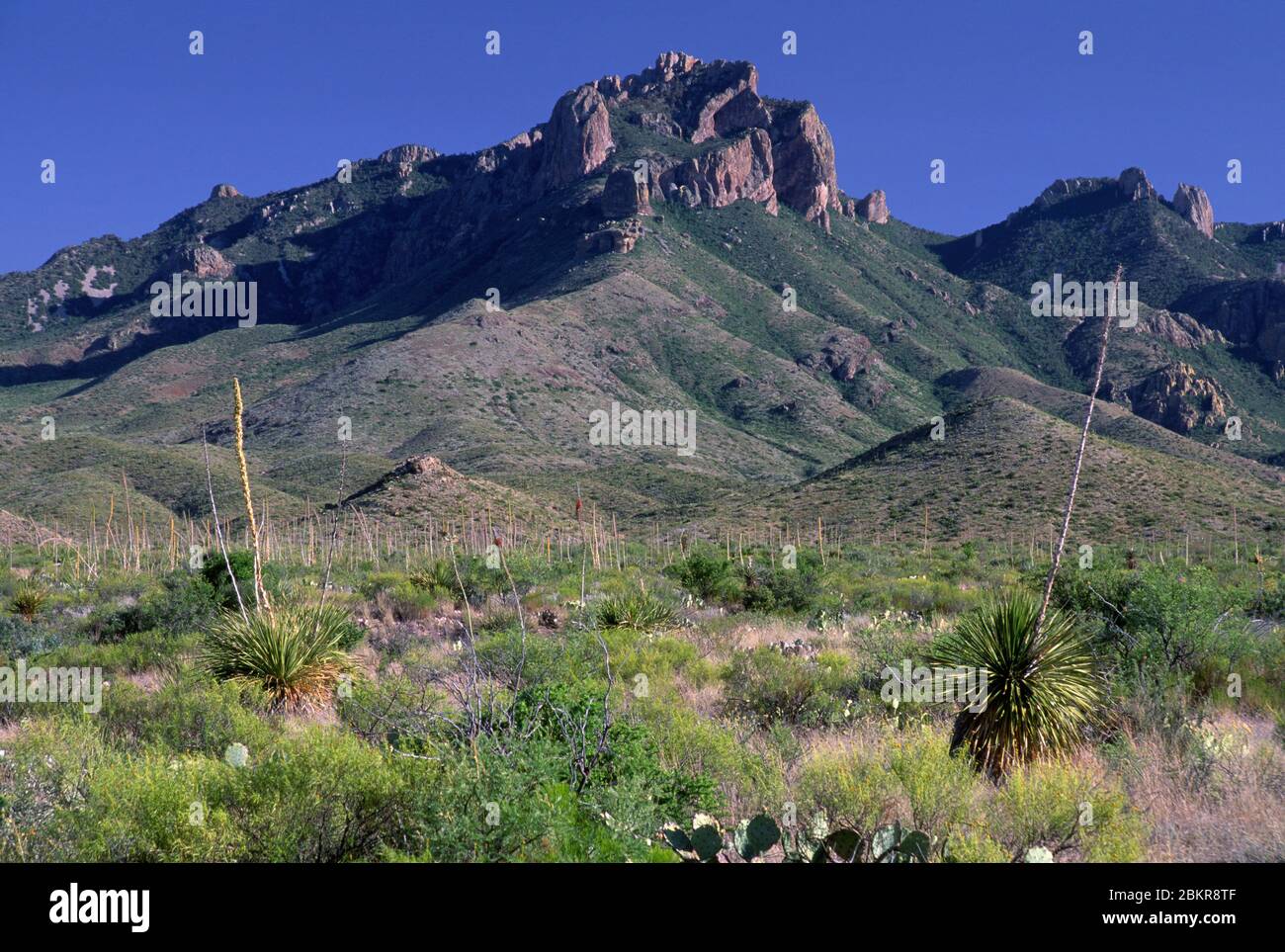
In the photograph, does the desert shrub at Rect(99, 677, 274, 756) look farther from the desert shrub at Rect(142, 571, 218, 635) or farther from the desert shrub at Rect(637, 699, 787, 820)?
the desert shrub at Rect(142, 571, 218, 635)

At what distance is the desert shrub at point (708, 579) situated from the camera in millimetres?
17931

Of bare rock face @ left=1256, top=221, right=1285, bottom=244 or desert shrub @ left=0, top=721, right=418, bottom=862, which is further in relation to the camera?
bare rock face @ left=1256, top=221, right=1285, bottom=244

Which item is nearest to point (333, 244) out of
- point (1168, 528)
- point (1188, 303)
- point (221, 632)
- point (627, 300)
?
point (627, 300)

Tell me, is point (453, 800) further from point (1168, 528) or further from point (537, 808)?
point (1168, 528)

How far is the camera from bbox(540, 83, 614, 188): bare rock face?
152 m

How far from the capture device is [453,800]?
436 centimetres

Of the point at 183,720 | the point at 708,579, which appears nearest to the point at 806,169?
the point at 708,579

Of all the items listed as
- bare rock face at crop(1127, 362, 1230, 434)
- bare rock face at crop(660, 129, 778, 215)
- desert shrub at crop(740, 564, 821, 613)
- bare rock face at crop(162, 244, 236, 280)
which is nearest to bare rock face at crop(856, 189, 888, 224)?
bare rock face at crop(660, 129, 778, 215)

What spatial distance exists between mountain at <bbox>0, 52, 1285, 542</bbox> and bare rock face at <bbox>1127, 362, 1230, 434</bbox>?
381 millimetres

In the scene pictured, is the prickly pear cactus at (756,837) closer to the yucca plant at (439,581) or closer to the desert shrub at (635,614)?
the desert shrub at (635,614)

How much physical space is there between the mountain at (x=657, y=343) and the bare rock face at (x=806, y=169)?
22.4 inches
